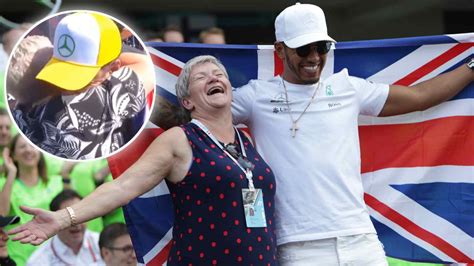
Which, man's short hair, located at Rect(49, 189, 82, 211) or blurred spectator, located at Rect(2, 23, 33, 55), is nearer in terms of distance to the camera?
blurred spectator, located at Rect(2, 23, 33, 55)

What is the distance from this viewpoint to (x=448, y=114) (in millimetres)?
5504

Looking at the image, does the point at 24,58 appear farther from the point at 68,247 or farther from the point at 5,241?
the point at 68,247

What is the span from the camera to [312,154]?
4.93 m

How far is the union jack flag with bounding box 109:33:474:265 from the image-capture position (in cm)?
552

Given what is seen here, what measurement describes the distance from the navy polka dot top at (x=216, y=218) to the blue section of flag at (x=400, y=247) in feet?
3.31

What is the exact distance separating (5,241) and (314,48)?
2.27m

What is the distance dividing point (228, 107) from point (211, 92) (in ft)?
0.32

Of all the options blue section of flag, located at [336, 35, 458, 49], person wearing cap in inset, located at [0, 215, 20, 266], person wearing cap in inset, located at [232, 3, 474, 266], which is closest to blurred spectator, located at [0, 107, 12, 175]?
person wearing cap in inset, located at [0, 215, 20, 266]

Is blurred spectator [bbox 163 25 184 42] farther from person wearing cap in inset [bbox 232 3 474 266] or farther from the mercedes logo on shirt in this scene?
person wearing cap in inset [bbox 232 3 474 266]

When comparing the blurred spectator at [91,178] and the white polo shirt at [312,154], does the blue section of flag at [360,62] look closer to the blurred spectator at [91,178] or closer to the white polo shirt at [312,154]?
the white polo shirt at [312,154]

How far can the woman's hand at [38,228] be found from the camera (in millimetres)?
4418

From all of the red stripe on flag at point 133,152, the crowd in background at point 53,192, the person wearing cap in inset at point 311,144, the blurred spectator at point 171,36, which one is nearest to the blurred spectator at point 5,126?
the crowd in background at point 53,192

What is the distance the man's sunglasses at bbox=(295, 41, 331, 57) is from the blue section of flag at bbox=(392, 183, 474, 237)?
0.90 m

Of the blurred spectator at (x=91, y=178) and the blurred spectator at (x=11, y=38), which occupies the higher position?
the blurred spectator at (x=11, y=38)
